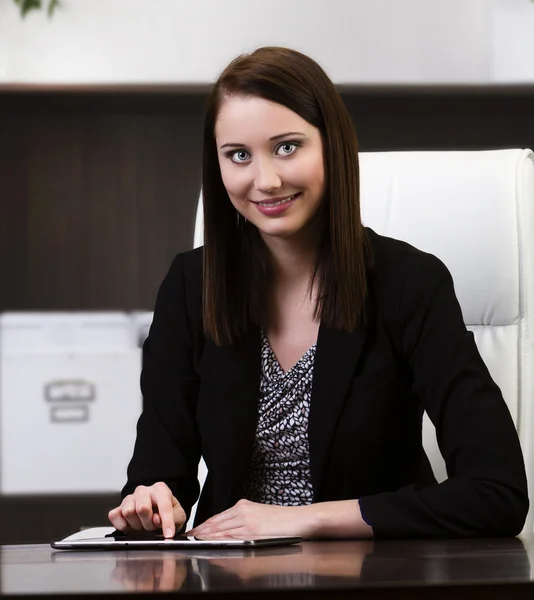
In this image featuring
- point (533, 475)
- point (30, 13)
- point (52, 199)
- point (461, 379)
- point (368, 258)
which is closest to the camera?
point (461, 379)

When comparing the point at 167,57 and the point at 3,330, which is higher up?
the point at 167,57

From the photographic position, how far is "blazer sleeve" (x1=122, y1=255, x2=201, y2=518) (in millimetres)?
1425

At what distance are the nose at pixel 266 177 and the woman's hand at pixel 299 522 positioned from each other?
16.4 inches

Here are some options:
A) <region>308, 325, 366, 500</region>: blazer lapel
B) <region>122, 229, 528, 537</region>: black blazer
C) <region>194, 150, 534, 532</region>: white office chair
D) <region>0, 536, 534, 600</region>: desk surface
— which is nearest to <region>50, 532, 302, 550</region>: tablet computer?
<region>0, 536, 534, 600</region>: desk surface

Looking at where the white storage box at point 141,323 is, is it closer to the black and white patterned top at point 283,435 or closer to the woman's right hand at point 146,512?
the black and white patterned top at point 283,435

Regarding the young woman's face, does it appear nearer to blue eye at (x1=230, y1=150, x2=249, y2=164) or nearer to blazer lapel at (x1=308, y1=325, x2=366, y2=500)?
blue eye at (x1=230, y1=150, x2=249, y2=164)

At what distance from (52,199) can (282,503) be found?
4.75ft

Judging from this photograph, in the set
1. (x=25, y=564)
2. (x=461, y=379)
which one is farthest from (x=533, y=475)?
(x=25, y=564)

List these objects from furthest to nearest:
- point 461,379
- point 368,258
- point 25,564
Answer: point 368,258, point 461,379, point 25,564

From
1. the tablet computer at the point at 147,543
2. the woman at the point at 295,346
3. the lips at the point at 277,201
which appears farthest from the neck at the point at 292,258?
the tablet computer at the point at 147,543

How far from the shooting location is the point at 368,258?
1409mm

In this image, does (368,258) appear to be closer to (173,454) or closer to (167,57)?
(173,454)

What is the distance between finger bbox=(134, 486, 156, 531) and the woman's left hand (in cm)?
9

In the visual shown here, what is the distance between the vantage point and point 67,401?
253cm
